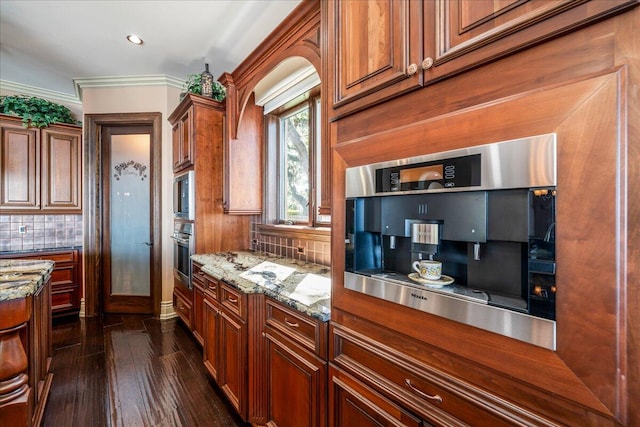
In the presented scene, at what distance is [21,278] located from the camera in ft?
5.35

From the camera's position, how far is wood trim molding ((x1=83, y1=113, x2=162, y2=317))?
3.49 m

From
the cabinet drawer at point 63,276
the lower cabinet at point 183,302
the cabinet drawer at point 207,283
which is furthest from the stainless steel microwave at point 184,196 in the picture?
the cabinet drawer at point 63,276

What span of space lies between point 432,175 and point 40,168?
14.8 feet

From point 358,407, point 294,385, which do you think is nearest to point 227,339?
A: point 294,385

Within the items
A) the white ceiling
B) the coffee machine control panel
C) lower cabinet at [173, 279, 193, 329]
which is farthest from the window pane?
the coffee machine control panel

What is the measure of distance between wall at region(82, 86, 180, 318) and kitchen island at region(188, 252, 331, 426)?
163 cm

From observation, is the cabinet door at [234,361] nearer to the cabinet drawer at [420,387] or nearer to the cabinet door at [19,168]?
the cabinet drawer at [420,387]

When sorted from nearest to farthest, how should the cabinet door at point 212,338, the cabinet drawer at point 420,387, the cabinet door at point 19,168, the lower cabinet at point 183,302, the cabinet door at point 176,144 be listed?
the cabinet drawer at point 420,387 → the cabinet door at point 212,338 → the lower cabinet at point 183,302 → the cabinet door at point 176,144 → the cabinet door at point 19,168

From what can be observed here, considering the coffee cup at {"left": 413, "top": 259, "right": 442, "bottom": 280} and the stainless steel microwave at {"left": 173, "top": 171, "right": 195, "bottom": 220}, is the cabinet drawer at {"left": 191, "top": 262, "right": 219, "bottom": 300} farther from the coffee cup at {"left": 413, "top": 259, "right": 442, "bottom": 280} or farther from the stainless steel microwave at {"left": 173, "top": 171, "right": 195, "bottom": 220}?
the coffee cup at {"left": 413, "top": 259, "right": 442, "bottom": 280}

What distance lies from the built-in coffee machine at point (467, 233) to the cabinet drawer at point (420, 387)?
0.18 m

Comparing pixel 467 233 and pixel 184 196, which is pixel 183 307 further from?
pixel 467 233

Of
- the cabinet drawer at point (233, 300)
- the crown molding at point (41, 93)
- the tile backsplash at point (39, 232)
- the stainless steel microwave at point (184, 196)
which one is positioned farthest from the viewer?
the crown molding at point (41, 93)

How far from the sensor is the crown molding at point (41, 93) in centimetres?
361

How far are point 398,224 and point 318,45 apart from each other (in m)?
1.21
